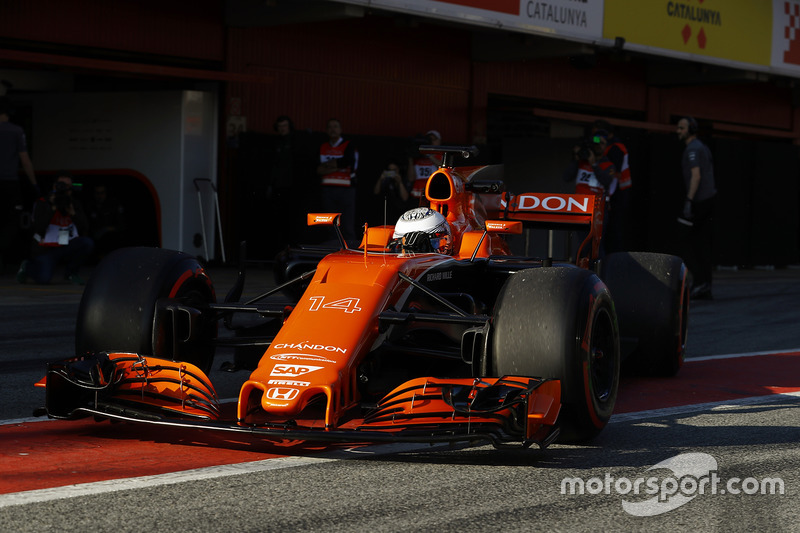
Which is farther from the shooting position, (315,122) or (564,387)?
(315,122)

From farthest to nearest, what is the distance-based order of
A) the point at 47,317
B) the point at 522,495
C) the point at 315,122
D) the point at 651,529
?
1. the point at 315,122
2. the point at 47,317
3. the point at 522,495
4. the point at 651,529

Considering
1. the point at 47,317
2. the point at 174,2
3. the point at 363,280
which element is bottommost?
the point at 47,317

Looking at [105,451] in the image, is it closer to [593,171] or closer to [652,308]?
[652,308]

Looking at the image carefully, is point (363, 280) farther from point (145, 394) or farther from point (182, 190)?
point (182, 190)

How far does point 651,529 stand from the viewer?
13.8 ft

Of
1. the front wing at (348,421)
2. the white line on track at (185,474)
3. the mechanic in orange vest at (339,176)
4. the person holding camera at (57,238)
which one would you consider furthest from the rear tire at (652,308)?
the mechanic in orange vest at (339,176)

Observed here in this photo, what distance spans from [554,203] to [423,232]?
1.89 m

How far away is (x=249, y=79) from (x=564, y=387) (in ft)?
36.2

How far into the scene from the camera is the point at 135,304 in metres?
5.88

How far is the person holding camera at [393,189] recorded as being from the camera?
15375mm

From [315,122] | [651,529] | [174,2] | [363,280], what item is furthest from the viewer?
[315,122]

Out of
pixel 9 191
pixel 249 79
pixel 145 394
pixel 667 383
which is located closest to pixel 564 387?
pixel 145 394

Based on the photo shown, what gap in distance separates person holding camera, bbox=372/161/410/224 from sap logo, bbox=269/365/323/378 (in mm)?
9784

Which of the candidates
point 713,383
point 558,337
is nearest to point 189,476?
point 558,337
